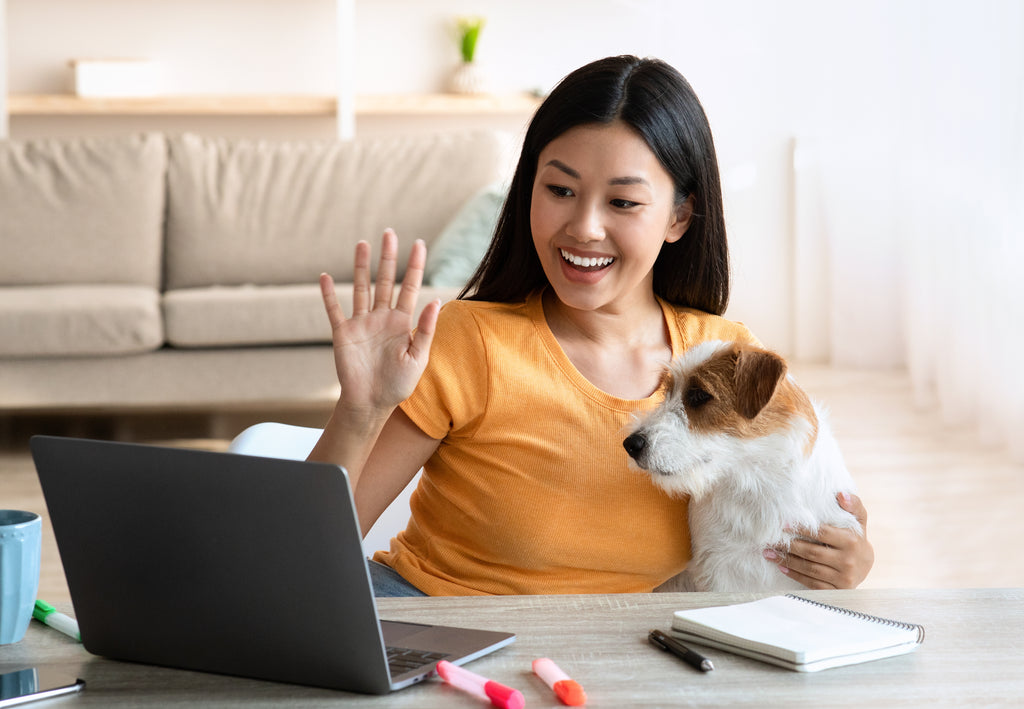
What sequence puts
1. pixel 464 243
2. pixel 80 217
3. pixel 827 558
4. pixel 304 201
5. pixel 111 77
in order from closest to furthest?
pixel 827 558
pixel 464 243
pixel 80 217
pixel 304 201
pixel 111 77

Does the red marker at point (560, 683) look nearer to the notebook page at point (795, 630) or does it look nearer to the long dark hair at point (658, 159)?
the notebook page at point (795, 630)

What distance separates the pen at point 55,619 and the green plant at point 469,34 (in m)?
5.27

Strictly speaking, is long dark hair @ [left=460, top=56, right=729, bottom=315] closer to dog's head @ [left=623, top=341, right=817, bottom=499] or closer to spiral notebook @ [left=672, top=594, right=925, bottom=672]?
dog's head @ [left=623, top=341, right=817, bottom=499]

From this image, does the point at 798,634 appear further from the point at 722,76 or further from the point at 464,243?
the point at 722,76

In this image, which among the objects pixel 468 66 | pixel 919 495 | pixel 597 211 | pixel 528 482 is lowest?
pixel 919 495

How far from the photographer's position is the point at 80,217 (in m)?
4.40

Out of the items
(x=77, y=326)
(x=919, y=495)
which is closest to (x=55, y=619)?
(x=919, y=495)

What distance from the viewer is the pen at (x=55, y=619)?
3.25 feet

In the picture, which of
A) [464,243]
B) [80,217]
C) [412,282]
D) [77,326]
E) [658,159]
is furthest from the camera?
[80,217]

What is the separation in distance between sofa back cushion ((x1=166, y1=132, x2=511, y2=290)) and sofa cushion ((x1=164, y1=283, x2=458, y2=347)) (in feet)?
1.68

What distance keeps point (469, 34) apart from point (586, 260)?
480 centimetres

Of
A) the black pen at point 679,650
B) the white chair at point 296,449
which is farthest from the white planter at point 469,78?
the black pen at point 679,650

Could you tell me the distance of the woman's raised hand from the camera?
117 centimetres

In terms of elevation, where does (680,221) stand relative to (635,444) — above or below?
above
